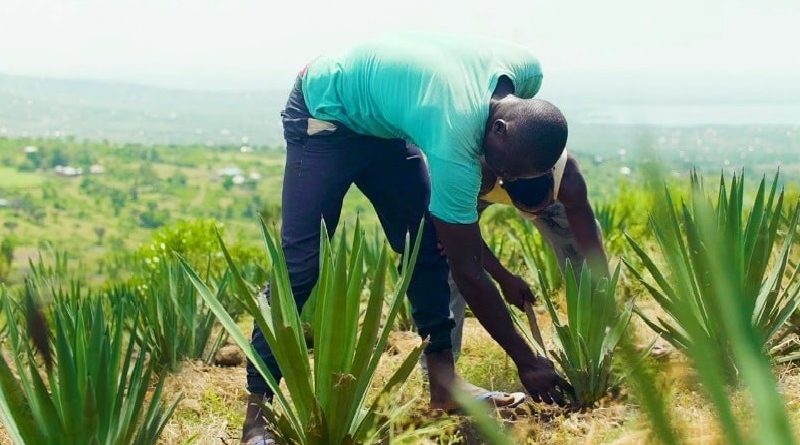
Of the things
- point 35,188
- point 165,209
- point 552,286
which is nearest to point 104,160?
point 35,188

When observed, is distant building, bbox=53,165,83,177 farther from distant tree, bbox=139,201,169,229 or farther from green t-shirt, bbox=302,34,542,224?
green t-shirt, bbox=302,34,542,224

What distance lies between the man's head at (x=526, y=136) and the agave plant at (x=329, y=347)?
406 mm

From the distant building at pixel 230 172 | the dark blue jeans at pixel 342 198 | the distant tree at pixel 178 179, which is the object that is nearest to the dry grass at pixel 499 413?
the dark blue jeans at pixel 342 198

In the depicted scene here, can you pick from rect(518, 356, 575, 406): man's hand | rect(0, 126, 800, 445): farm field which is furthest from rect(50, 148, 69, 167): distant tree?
rect(518, 356, 575, 406): man's hand

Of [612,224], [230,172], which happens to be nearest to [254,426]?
[612,224]

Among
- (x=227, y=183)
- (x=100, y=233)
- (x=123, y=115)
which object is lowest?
(x=100, y=233)

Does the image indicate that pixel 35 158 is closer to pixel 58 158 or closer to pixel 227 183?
pixel 58 158

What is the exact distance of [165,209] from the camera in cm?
8844

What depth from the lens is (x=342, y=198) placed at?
3092 millimetres

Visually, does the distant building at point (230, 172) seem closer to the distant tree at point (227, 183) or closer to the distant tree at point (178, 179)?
the distant tree at point (227, 183)

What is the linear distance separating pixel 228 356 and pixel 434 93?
2126 millimetres

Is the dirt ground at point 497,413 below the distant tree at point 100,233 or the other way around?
the other way around

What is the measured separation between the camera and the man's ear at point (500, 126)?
2586 millimetres

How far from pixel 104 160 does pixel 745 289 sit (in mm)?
121129
